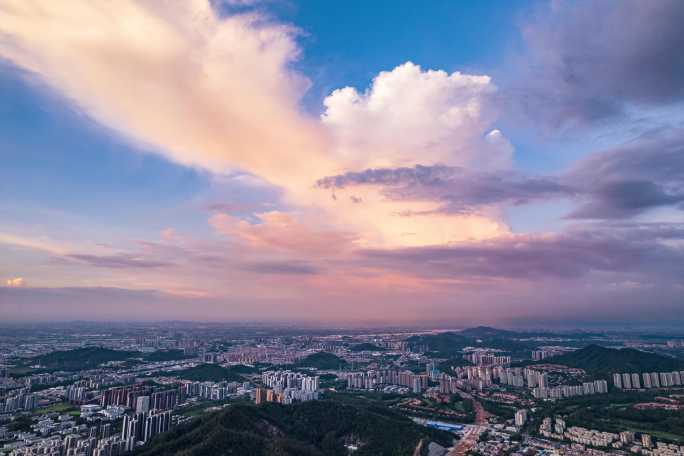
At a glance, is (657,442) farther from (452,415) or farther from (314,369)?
(314,369)

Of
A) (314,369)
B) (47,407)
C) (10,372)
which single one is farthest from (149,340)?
(47,407)

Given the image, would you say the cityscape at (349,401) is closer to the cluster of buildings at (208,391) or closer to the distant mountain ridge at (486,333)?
the cluster of buildings at (208,391)

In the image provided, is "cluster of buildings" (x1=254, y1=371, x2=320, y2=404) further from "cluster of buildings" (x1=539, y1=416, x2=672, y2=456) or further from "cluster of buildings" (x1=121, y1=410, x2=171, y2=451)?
"cluster of buildings" (x1=539, y1=416, x2=672, y2=456)

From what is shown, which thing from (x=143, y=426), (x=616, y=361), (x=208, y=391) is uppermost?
(x=616, y=361)

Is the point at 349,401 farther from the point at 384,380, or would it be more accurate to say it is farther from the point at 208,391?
Result: the point at 208,391

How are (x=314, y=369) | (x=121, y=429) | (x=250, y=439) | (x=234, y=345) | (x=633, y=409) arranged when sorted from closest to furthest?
(x=250, y=439), (x=121, y=429), (x=633, y=409), (x=314, y=369), (x=234, y=345)

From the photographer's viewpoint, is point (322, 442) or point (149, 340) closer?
point (322, 442)

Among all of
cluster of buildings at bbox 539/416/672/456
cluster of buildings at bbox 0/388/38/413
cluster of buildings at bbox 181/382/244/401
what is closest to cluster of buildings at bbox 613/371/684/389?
cluster of buildings at bbox 539/416/672/456

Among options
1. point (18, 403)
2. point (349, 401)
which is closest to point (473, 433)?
point (349, 401)
